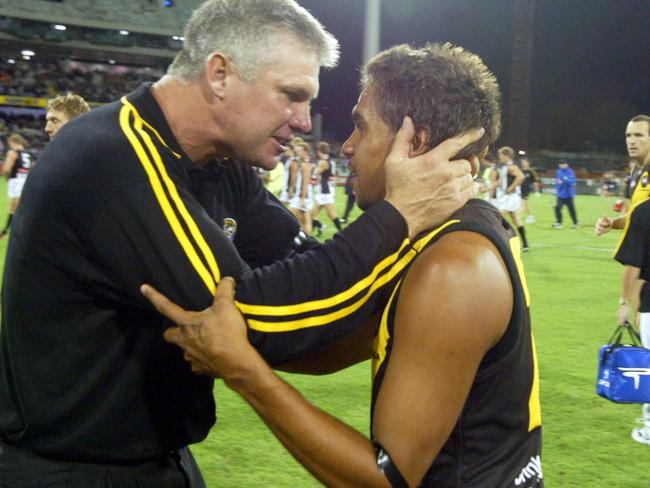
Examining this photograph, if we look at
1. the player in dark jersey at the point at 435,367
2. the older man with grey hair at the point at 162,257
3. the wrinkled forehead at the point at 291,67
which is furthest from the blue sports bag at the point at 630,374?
the wrinkled forehead at the point at 291,67

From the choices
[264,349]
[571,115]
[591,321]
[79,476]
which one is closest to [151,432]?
[79,476]

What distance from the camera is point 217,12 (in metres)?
1.95

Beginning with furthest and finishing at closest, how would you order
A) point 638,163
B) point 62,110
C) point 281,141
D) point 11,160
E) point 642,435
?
point 11,160 → point 638,163 → point 62,110 → point 642,435 → point 281,141

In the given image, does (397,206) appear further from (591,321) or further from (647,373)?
(591,321)

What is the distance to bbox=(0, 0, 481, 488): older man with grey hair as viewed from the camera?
5.45 ft

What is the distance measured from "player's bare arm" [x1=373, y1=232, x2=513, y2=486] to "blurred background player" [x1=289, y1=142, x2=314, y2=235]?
41.6ft

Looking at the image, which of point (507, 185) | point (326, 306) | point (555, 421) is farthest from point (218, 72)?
point (507, 185)

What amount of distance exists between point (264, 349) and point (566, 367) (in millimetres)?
5328

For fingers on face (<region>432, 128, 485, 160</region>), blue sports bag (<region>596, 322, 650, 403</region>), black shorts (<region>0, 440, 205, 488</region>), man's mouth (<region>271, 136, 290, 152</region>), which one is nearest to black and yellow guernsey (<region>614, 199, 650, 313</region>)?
blue sports bag (<region>596, 322, 650, 403</region>)

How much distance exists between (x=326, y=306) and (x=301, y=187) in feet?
42.6

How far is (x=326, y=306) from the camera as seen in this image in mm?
1692

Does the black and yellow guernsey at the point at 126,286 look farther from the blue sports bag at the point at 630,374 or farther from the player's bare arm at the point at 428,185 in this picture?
the blue sports bag at the point at 630,374

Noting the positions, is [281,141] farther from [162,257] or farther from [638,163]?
[638,163]

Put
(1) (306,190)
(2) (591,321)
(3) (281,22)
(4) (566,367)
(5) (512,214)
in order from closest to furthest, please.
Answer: (3) (281,22), (4) (566,367), (2) (591,321), (1) (306,190), (5) (512,214)
